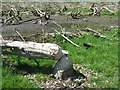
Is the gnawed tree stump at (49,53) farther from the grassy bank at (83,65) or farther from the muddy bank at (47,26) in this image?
the muddy bank at (47,26)

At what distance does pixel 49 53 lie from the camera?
33.5 feet

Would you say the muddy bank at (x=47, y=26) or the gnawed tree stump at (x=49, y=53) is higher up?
the gnawed tree stump at (x=49, y=53)

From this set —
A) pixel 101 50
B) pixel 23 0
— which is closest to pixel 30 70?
pixel 101 50

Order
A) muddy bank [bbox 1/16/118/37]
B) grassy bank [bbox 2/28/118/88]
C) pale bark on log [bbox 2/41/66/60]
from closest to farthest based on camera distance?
grassy bank [bbox 2/28/118/88]
pale bark on log [bbox 2/41/66/60]
muddy bank [bbox 1/16/118/37]

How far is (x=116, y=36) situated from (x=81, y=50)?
5.81m

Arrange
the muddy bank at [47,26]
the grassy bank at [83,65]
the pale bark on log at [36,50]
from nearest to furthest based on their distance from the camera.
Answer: the grassy bank at [83,65] < the pale bark on log at [36,50] < the muddy bank at [47,26]

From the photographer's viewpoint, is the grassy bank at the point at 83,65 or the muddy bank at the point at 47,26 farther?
the muddy bank at the point at 47,26

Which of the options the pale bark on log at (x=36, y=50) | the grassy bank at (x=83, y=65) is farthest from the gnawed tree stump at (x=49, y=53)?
the grassy bank at (x=83, y=65)

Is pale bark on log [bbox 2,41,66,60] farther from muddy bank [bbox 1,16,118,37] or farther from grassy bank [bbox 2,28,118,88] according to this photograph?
muddy bank [bbox 1,16,118,37]

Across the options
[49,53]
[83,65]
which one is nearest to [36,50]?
[49,53]

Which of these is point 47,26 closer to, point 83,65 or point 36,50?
point 83,65

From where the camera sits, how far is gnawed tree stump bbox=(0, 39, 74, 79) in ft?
33.7

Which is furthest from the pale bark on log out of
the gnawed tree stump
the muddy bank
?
the muddy bank

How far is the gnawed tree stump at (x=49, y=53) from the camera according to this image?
1026cm
